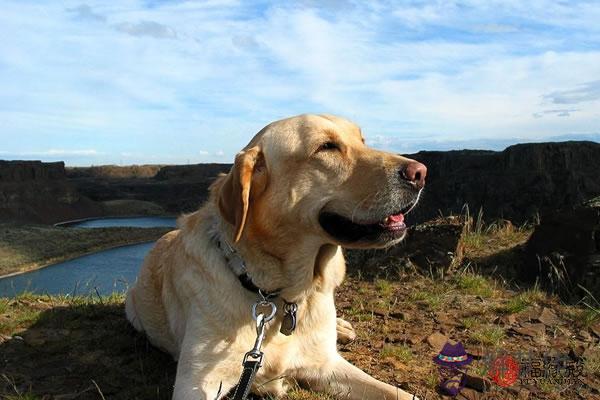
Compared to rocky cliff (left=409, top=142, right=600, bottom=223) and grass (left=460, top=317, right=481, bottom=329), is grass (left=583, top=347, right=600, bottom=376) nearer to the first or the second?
grass (left=460, top=317, right=481, bottom=329)

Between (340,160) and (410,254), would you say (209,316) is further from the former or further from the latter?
(410,254)

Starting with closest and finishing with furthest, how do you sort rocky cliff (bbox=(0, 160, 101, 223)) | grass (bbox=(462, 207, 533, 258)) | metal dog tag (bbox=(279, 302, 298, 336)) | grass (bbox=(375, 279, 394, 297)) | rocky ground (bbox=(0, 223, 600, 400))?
metal dog tag (bbox=(279, 302, 298, 336)) → rocky ground (bbox=(0, 223, 600, 400)) → grass (bbox=(375, 279, 394, 297)) → grass (bbox=(462, 207, 533, 258)) → rocky cliff (bbox=(0, 160, 101, 223))

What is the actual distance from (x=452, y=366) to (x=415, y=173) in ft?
5.04

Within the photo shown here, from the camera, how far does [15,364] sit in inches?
154

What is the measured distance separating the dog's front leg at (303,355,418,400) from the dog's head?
848 mm

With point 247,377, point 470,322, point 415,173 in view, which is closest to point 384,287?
point 470,322

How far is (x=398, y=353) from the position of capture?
12.8ft

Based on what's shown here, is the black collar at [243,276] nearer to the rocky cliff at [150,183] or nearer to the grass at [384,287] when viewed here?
the grass at [384,287]

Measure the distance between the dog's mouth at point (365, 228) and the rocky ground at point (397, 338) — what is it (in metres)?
1.03

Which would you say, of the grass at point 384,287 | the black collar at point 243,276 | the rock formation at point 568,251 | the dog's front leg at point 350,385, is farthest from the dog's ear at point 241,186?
the rock formation at point 568,251

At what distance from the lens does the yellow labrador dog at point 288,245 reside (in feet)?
9.77

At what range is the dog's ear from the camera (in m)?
2.94

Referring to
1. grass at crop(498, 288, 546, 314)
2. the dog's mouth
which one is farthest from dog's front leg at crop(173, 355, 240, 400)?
grass at crop(498, 288, 546, 314)

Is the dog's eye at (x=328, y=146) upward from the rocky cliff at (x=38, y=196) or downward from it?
upward
